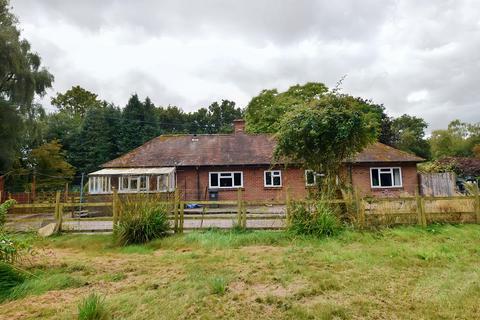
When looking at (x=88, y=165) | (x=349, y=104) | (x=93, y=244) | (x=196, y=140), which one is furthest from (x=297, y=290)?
(x=88, y=165)

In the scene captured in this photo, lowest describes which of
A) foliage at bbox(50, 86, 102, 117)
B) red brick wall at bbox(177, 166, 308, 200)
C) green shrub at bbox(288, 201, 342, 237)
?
green shrub at bbox(288, 201, 342, 237)

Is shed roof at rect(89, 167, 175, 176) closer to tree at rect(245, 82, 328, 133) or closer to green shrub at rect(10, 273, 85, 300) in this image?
green shrub at rect(10, 273, 85, 300)

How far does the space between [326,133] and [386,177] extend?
11937mm

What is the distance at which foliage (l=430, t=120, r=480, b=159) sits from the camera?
48750 millimetres

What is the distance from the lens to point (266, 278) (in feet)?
18.4

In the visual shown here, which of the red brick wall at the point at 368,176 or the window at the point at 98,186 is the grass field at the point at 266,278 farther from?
the red brick wall at the point at 368,176

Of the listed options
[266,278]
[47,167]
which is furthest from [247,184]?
[47,167]

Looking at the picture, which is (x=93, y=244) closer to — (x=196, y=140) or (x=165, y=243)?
(x=165, y=243)

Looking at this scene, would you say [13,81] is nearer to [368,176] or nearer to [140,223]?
[140,223]

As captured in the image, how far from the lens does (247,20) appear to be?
13070mm

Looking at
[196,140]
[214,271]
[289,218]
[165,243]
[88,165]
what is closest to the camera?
[214,271]

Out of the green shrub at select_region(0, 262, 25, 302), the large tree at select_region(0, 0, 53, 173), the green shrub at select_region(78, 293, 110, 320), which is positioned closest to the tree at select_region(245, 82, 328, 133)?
the large tree at select_region(0, 0, 53, 173)

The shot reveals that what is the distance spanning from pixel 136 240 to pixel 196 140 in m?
15.4

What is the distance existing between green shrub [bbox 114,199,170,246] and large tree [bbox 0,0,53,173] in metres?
17.0
